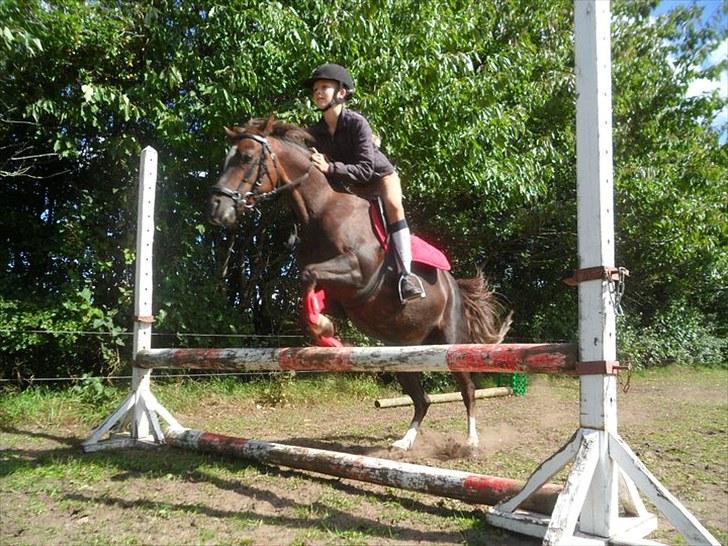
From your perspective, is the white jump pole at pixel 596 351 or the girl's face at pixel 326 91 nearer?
the white jump pole at pixel 596 351

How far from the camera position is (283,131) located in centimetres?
417

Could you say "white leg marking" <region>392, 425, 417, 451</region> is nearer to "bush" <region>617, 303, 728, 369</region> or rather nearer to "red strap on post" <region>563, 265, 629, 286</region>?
"red strap on post" <region>563, 265, 629, 286</region>

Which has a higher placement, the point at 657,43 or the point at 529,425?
the point at 657,43

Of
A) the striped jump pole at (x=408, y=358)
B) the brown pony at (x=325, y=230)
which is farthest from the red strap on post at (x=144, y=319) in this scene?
the brown pony at (x=325, y=230)

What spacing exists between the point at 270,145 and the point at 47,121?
12.0ft

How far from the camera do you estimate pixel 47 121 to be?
6.25 meters

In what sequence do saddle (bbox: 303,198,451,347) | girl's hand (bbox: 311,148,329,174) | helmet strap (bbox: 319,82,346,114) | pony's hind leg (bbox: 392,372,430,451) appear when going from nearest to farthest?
saddle (bbox: 303,198,451,347)
girl's hand (bbox: 311,148,329,174)
helmet strap (bbox: 319,82,346,114)
pony's hind leg (bbox: 392,372,430,451)

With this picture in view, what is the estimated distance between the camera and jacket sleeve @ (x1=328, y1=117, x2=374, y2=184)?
3.95 meters

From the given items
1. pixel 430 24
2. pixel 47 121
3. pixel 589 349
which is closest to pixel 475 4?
pixel 430 24

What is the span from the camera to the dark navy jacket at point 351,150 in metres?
3.96

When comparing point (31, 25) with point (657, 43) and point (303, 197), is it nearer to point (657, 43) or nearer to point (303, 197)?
point (303, 197)

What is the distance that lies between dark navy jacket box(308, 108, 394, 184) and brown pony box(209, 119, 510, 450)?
0.14 meters

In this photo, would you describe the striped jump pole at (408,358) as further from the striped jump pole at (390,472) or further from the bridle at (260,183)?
the bridle at (260,183)

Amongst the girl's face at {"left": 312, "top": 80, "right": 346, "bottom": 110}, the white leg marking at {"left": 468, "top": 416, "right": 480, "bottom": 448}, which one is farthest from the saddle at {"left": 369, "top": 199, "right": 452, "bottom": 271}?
the white leg marking at {"left": 468, "top": 416, "right": 480, "bottom": 448}
